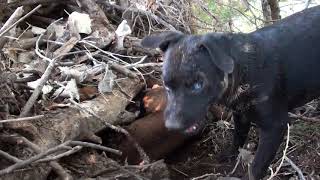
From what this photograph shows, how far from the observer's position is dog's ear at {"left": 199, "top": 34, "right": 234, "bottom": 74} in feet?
10.3

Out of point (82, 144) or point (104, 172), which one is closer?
point (82, 144)

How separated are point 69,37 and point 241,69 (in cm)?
176

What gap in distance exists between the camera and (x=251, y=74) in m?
3.63

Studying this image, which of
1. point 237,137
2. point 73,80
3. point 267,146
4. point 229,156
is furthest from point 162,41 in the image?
point 229,156

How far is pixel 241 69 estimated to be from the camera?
3.60 m

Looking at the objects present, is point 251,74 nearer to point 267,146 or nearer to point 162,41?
point 267,146

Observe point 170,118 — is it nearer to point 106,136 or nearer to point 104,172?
point 104,172

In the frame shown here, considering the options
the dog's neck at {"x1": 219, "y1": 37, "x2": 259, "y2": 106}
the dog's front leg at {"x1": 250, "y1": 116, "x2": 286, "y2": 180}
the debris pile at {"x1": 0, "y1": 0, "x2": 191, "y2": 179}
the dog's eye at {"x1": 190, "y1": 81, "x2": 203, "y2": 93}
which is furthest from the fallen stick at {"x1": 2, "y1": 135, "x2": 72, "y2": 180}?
the dog's front leg at {"x1": 250, "y1": 116, "x2": 286, "y2": 180}

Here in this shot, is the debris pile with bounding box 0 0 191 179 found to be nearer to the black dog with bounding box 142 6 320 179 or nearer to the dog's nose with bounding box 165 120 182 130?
the dog's nose with bounding box 165 120 182 130

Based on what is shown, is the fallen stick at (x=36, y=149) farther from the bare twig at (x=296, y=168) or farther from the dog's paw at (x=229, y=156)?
the dog's paw at (x=229, y=156)

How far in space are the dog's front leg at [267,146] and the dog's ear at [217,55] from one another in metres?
0.76

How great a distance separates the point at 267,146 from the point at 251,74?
1.77 feet

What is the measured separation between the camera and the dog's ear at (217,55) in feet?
10.3

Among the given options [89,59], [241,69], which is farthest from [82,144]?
[89,59]
